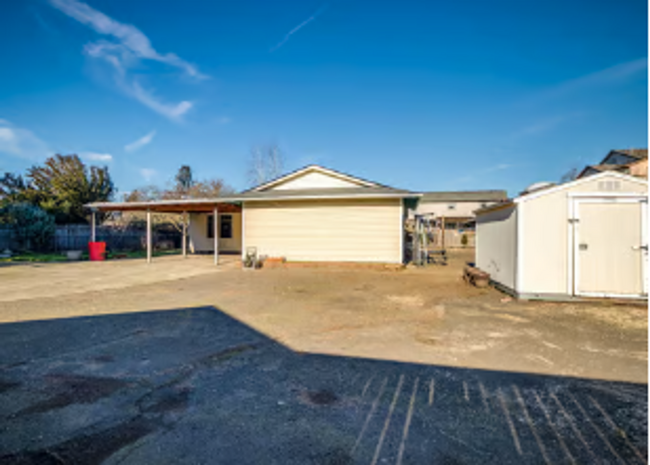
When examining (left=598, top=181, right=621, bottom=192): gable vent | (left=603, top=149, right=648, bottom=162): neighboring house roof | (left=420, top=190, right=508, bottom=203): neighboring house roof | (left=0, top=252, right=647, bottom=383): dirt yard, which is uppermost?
(left=603, top=149, right=648, bottom=162): neighboring house roof

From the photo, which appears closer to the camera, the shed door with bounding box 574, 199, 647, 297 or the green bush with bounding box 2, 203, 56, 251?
the shed door with bounding box 574, 199, 647, 297

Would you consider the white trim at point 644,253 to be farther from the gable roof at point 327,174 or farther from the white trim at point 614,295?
the gable roof at point 327,174

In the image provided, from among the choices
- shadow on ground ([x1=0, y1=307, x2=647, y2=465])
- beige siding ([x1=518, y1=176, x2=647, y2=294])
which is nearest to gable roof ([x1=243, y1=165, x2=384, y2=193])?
beige siding ([x1=518, y1=176, x2=647, y2=294])

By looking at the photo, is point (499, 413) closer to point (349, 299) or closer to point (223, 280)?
point (349, 299)

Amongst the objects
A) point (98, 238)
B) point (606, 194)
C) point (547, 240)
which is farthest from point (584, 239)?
point (98, 238)

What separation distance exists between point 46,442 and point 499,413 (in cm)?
340

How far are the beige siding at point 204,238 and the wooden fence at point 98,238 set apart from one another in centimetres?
475

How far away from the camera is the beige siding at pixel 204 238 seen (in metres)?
18.9

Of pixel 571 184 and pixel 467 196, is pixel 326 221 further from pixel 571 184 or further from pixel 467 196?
pixel 467 196

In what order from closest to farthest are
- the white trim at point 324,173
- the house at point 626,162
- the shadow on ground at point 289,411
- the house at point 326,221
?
the shadow on ground at point 289,411
the house at point 326,221
the white trim at point 324,173
the house at point 626,162

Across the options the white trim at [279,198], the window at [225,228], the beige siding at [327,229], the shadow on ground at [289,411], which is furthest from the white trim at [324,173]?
the shadow on ground at [289,411]

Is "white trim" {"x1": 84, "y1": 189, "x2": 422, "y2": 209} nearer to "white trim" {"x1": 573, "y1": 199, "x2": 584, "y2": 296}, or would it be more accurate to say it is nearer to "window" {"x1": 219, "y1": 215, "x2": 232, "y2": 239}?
"window" {"x1": 219, "y1": 215, "x2": 232, "y2": 239}

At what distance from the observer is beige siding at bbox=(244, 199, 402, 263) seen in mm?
12969

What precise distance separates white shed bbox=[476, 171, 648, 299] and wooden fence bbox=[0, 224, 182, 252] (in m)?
21.9
